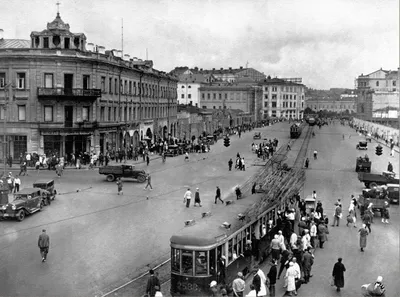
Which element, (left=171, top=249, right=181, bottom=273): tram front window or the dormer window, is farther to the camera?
the dormer window

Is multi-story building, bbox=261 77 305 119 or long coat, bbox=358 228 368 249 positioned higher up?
multi-story building, bbox=261 77 305 119

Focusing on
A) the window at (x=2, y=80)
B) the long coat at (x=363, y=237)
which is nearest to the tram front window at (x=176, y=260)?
the long coat at (x=363, y=237)

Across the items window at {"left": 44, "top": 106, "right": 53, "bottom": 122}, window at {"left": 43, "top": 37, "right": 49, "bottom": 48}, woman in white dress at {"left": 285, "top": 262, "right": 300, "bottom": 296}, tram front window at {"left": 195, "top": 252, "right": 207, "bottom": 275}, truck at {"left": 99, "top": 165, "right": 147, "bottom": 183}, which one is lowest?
woman in white dress at {"left": 285, "top": 262, "right": 300, "bottom": 296}

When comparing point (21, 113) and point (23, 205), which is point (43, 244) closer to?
point (23, 205)

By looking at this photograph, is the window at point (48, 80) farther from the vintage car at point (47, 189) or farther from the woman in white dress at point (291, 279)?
the woman in white dress at point (291, 279)

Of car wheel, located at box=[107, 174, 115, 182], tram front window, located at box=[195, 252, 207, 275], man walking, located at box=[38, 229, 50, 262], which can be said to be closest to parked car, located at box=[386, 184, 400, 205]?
car wheel, located at box=[107, 174, 115, 182]

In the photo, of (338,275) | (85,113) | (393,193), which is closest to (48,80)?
(85,113)

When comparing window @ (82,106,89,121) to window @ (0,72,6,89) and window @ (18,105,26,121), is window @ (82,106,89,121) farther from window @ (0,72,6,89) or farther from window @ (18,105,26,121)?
window @ (0,72,6,89)
